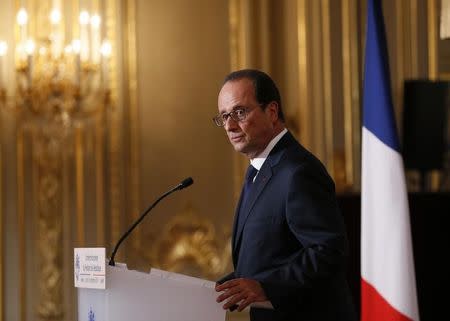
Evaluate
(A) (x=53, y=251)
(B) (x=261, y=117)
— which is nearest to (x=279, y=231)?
(B) (x=261, y=117)

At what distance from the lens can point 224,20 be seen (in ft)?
20.5

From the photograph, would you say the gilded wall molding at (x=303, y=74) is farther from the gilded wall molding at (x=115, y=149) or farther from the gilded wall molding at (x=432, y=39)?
the gilded wall molding at (x=115, y=149)

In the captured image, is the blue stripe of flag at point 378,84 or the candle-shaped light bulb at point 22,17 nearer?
the blue stripe of flag at point 378,84

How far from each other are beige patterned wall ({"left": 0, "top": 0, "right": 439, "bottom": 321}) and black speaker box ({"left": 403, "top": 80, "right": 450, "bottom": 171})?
1.43ft

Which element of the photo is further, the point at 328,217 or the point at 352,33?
the point at 352,33

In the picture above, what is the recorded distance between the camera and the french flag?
9.99 ft

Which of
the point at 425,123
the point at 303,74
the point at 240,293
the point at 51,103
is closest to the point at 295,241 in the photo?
the point at 240,293

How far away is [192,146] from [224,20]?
93cm

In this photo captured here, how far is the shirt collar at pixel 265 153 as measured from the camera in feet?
8.23

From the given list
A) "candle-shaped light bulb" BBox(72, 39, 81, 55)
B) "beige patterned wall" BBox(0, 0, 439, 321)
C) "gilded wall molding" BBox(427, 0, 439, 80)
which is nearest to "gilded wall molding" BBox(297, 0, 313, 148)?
"beige patterned wall" BBox(0, 0, 439, 321)

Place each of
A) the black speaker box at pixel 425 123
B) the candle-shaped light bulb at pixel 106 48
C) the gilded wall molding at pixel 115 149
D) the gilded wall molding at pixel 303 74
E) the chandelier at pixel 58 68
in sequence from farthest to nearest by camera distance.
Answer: the gilded wall molding at pixel 303 74 → the gilded wall molding at pixel 115 149 → the candle-shaped light bulb at pixel 106 48 → the chandelier at pixel 58 68 → the black speaker box at pixel 425 123

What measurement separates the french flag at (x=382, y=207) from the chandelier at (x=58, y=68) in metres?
3.01

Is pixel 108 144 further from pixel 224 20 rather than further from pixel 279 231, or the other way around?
pixel 279 231

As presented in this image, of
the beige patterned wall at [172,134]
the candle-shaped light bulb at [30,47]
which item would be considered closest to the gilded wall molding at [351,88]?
the beige patterned wall at [172,134]
